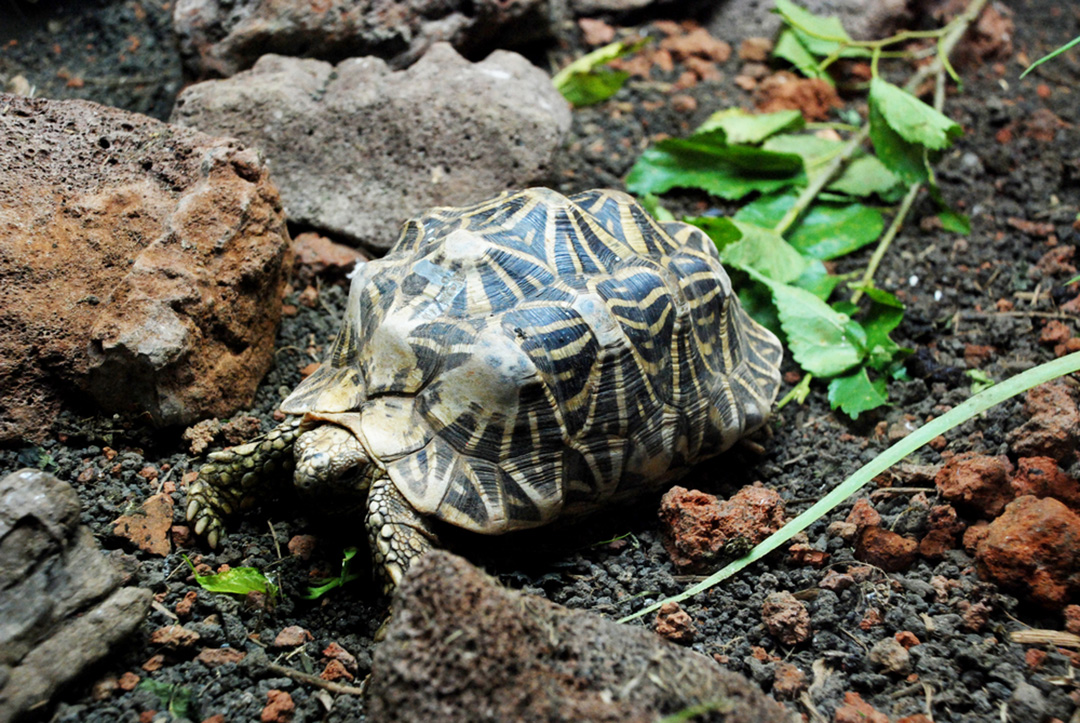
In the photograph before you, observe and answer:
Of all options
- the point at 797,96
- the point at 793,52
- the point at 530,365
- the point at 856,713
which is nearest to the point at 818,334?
the point at 530,365

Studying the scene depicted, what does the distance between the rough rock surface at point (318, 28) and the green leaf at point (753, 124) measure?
1.24m

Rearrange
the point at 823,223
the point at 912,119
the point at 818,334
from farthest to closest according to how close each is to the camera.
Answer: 1. the point at 823,223
2. the point at 912,119
3. the point at 818,334

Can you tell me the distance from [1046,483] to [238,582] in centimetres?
249

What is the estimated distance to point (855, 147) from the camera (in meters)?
4.22

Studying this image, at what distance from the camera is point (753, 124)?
430 centimetres

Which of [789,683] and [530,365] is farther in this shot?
[530,365]

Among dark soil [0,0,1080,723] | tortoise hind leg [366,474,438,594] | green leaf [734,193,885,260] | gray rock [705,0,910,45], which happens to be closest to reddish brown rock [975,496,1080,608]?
dark soil [0,0,1080,723]

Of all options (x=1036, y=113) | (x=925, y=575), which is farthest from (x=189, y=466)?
(x=1036, y=113)

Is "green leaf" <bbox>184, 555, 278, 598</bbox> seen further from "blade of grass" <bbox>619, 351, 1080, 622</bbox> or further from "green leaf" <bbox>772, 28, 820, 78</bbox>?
"green leaf" <bbox>772, 28, 820, 78</bbox>

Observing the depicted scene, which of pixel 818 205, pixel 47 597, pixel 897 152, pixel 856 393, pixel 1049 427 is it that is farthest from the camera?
pixel 818 205

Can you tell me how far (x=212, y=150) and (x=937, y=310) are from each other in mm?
3100

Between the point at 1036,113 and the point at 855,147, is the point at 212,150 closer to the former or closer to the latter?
the point at 855,147

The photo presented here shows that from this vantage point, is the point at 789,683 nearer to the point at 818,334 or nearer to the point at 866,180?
the point at 818,334

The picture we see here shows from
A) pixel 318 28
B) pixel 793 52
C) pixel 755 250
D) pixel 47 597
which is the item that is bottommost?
pixel 755 250
